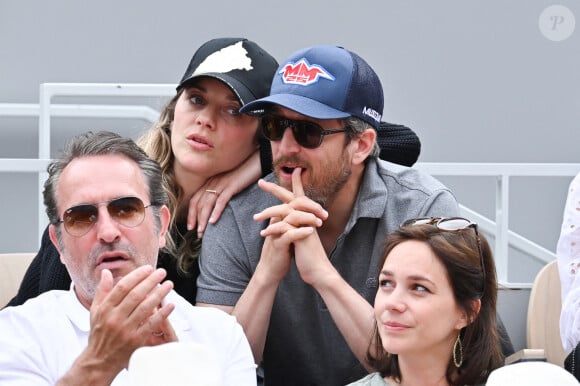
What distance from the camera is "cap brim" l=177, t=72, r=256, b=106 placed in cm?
339

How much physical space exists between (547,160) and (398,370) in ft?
12.6

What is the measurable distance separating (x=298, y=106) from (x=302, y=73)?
16cm

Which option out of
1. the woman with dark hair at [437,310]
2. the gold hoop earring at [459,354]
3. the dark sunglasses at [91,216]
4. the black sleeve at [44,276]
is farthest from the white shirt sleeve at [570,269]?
the black sleeve at [44,276]

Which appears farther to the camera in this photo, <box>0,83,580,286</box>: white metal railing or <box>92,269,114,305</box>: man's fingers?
<box>0,83,580,286</box>: white metal railing

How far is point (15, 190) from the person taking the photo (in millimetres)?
6098

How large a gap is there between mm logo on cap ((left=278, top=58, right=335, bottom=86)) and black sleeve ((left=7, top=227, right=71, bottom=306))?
784 mm

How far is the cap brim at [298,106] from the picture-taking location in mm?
3201

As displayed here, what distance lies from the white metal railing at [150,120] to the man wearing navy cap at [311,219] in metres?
Result: 1.35

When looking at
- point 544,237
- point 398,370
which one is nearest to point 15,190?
point 544,237

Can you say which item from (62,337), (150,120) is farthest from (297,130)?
(150,120)

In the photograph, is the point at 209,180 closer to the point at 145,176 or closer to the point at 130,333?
the point at 145,176

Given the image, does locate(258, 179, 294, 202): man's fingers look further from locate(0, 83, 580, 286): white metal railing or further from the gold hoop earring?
locate(0, 83, 580, 286): white metal railing

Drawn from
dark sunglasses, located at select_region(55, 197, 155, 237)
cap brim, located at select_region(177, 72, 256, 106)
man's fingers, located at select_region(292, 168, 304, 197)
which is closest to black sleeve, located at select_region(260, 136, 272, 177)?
cap brim, located at select_region(177, 72, 256, 106)

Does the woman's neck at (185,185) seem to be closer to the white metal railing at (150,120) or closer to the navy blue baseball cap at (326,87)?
the navy blue baseball cap at (326,87)
